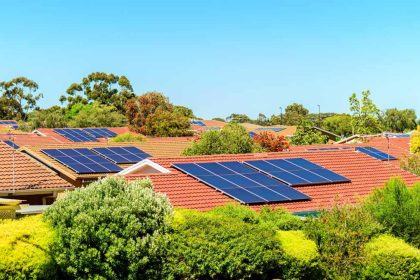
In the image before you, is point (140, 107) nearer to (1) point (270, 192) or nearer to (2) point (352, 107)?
(2) point (352, 107)

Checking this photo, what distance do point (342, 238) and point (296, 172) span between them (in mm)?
8865

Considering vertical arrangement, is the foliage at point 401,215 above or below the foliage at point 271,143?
below

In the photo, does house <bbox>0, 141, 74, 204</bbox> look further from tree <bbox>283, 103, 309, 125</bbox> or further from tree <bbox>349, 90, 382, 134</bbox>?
tree <bbox>283, 103, 309, 125</bbox>

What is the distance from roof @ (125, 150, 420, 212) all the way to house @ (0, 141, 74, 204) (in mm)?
4366

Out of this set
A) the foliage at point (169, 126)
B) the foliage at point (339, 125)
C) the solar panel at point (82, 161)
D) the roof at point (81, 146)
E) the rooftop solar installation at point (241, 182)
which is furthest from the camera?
the foliage at point (339, 125)

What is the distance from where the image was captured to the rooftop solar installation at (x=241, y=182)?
2331 centimetres

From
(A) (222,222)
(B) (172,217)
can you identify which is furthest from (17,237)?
(A) (222,222)

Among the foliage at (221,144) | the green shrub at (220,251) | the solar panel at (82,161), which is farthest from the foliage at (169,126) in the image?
the green shrub at (220,251)

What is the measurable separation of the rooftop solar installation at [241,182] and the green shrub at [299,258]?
5.20 m

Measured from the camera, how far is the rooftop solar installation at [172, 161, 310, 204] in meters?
23.3

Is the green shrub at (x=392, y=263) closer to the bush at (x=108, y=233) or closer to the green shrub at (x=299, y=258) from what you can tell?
the green shrub at (x=299, y=258)

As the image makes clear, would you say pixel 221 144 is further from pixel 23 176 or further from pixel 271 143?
pixel 23 176

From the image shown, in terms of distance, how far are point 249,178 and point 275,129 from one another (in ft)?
210

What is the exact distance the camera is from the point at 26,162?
28.5 m
